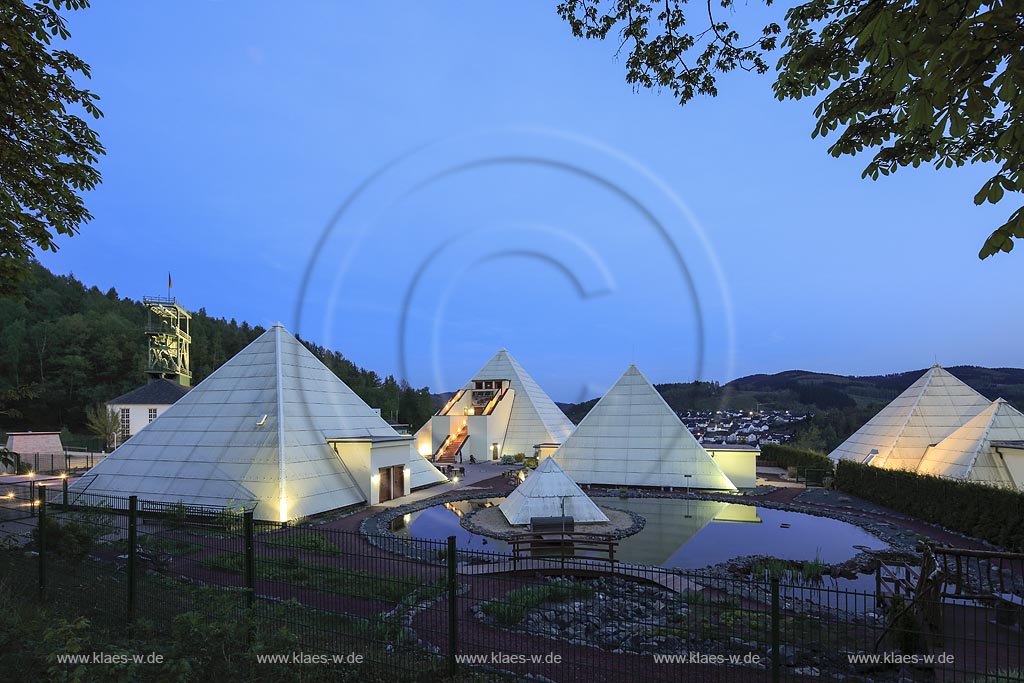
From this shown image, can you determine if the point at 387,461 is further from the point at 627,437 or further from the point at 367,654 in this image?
the point at 367,654

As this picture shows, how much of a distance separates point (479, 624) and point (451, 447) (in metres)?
32.3

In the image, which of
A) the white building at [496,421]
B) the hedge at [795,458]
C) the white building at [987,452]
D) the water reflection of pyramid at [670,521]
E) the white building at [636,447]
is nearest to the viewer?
the water reflection of pyramid at [670,521]

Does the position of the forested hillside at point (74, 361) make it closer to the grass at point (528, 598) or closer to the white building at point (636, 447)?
the white building at point (636, 447)

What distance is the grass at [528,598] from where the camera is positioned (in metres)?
8.88

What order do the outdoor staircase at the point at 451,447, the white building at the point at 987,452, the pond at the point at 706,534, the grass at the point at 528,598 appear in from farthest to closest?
the outdoor staircase at the point at 451,447 < the white building at the point at 987,452 < the pond at the point at 706,534 < the grass at the point at 528,598

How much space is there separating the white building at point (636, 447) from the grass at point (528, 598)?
16780 mm

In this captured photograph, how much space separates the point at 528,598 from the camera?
9984mm

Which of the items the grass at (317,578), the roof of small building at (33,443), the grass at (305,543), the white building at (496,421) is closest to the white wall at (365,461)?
the grass at (305,543)

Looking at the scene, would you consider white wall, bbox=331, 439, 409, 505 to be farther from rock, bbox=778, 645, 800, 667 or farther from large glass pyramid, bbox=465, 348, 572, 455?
large glass pyramid, bbox=465, 348, 572, 455

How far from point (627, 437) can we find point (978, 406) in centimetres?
1955

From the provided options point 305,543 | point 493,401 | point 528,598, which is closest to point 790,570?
point 528,598

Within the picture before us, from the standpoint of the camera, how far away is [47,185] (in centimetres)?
1019

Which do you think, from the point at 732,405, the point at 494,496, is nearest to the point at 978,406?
the point at 494,496

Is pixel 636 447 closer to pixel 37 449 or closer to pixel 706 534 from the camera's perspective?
pixel 706 534
